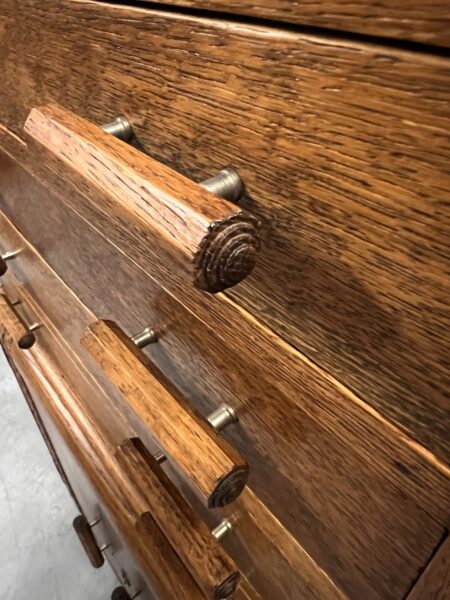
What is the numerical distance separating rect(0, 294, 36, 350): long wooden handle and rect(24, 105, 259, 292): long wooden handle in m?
0.44

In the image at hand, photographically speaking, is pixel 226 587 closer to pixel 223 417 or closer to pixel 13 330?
pixel 223 417

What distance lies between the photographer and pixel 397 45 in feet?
0.53

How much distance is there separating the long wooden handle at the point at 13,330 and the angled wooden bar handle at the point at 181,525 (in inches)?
11.1

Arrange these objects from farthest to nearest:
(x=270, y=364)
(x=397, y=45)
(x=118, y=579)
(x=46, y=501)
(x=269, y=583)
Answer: (x=46, y=501) → (x=118, y=579) → (x=269, y=583) → (x=270, y=364) → (x=397, y=45)

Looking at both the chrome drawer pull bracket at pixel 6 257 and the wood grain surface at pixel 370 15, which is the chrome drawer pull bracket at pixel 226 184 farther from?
the chrome drawer pull bracket at pixel 6 257

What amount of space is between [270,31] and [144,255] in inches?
5.5

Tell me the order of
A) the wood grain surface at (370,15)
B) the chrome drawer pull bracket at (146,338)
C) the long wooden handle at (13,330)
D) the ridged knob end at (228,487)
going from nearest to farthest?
the wood grain surface at (370,15) → the ridged knob end at (228,487) → the chrome drawer pull bracket at (146,338) → the long wooden handle at (13,330)

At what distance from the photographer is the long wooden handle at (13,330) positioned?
2.18ft

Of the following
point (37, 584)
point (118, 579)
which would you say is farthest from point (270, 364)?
point (37, 584)

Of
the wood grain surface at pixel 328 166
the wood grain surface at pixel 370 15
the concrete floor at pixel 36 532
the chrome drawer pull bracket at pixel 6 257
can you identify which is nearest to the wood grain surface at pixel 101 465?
the chrome drawer pull bracket at pixel 6 257

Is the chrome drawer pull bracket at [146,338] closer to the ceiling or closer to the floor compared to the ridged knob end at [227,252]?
closer to the floor

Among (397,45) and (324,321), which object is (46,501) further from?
(397,45)

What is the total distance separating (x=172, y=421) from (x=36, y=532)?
1.11m

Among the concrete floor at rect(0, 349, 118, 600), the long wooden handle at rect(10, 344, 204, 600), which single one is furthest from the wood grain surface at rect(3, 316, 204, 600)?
the concrete floor at rect(0, 349, 118, 600)
